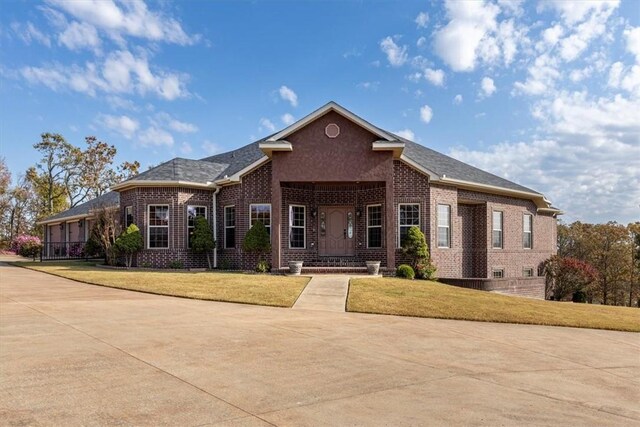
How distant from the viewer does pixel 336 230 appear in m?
20.8

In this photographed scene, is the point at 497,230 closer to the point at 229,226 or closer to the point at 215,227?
the point at 229,226

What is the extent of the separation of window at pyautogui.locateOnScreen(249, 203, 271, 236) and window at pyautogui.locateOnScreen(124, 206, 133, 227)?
18.9 ft

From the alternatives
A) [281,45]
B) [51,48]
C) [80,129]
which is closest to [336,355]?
[281,45]

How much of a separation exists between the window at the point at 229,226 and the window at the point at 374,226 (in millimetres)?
5921

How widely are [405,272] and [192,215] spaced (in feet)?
31.9

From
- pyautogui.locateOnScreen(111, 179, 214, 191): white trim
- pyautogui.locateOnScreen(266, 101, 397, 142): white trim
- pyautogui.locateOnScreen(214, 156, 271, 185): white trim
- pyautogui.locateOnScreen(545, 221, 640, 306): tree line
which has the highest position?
pyautogui.locateOnScreen(266, 101, 397, 142): white trim

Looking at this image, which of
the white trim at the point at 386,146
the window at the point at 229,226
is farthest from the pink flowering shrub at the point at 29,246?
the white trim at the point at 386,146

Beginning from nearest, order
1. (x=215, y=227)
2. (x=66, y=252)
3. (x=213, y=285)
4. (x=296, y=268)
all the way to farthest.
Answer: (x=213, y=285) → (x=296, y=268) → (x=215, y=227) → (x=66, y=252)

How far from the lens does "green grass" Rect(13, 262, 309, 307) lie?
41.2ft

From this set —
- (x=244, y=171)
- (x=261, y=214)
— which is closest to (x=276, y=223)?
(x=261, y=214)

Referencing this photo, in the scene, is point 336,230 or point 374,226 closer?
point 374,226

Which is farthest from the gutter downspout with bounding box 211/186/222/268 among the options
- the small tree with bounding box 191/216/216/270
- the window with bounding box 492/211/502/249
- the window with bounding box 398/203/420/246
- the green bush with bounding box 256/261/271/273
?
the window with bounding box 492/211/502/249

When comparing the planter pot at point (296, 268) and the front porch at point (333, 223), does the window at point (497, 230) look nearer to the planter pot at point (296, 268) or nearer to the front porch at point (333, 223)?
the front porch at point (333, 223)

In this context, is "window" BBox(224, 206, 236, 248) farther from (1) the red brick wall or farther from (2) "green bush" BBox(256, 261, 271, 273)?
(2) "green bush" BBox(256, 261, 271, 273)
